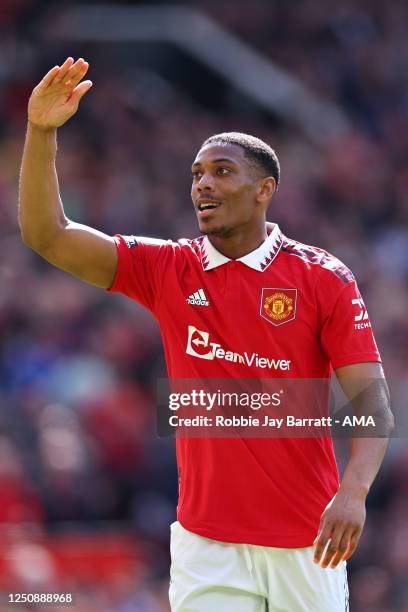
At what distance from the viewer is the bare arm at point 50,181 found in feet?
16.1

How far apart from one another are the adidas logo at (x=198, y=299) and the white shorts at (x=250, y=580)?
3.15 ft

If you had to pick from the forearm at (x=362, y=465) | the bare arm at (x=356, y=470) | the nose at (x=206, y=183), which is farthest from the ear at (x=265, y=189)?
the forearm at (x=362, y=465)

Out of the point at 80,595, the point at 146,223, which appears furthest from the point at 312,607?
the point at 146,223

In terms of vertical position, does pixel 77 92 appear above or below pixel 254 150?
above

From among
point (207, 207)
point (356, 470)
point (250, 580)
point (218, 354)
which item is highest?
point (207, 207)

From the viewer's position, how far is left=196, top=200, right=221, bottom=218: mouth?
5.18 m

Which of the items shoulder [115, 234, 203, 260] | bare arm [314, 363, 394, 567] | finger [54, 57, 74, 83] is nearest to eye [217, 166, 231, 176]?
shoulder [115, 234, 203, 260]

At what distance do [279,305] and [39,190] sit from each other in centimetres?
108

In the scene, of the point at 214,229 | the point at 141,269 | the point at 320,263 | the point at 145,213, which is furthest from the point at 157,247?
the point at 145,213

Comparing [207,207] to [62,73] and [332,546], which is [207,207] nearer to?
[62,73]

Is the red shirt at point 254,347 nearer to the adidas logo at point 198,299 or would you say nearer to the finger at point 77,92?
the adidas logo at point 198,299

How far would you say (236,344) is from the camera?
5.04 metres

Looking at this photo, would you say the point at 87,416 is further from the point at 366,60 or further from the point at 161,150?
the point at 366,60

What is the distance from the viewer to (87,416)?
10.2m
